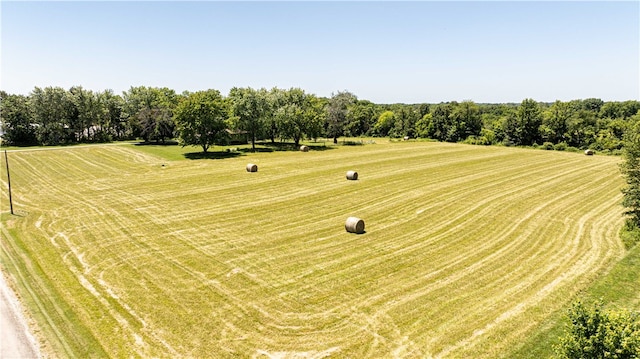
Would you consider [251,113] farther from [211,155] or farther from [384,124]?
[384,124]

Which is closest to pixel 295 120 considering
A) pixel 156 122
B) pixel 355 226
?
pixel 156 122

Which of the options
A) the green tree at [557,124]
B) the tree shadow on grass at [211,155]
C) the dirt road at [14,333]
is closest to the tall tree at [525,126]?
the green tree at [557,124]

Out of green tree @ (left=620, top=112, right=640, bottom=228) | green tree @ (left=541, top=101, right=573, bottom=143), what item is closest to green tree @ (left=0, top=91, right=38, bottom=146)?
green tree @ (left=620, top=112, right=640, bottom=228)

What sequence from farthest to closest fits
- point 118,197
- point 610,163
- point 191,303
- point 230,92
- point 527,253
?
point 230,92 → point 610,163 → point 118,197 → point 527,253 → point 191,303

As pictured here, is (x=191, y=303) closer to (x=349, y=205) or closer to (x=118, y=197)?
(x=349, y=205)

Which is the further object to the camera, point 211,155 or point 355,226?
point 211,155

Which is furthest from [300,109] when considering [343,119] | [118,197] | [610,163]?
[610,163]
